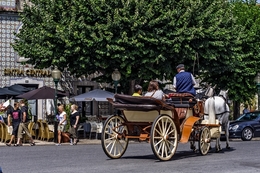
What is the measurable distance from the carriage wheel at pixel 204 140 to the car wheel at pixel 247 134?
42.9 feet

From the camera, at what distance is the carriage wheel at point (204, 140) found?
14.9 meters

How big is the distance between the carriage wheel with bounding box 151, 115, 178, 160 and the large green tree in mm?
12694

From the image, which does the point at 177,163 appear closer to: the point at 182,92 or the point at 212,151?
the point at 182,92

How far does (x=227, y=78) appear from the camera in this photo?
35.0m

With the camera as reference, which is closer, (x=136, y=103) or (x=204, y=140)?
(x=136, y=103)

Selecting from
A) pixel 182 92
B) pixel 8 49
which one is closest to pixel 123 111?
pixel 182 92

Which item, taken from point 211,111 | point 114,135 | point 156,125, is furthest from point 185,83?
point 114,135

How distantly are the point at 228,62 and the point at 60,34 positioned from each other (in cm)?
843

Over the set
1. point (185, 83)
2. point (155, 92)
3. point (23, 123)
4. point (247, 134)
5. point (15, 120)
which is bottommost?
point (247, 134)

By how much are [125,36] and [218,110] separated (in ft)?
31.8

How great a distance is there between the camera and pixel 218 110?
17.2 m

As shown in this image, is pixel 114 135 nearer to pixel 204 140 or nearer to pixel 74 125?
pixel 204 140

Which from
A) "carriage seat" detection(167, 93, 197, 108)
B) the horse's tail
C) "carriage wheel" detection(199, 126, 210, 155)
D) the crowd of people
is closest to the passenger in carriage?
"carriage seat" detection(167, 93, 197, 108)

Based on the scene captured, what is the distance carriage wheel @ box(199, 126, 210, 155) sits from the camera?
1491 centimetres
